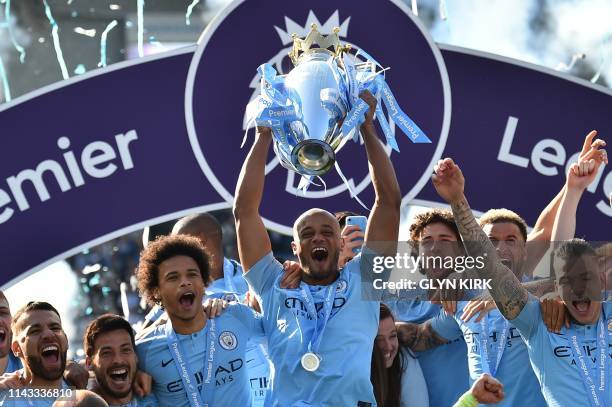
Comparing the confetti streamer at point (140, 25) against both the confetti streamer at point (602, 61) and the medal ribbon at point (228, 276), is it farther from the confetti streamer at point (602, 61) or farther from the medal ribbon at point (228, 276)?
the confetti streamer at point (602, 61)

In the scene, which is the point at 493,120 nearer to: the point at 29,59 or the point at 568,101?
the point at 568,101

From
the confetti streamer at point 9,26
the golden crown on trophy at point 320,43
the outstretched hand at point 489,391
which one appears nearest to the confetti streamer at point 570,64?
the golden crown on trophy at point 320,43

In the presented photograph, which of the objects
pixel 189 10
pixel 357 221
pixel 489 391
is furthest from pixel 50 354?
pixel 189 10

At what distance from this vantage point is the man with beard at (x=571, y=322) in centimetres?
548

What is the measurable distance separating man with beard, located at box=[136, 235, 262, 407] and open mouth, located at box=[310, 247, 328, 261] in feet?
1.19

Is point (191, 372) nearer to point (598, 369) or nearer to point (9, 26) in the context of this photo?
point (598, 369)

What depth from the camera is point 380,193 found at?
223 inches

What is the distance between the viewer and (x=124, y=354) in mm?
5637

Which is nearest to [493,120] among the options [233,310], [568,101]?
[568,101]

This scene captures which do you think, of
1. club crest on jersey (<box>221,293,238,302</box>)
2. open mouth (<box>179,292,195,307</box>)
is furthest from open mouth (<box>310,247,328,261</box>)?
club crest on jersey (<box>221,293,238,302</box>)

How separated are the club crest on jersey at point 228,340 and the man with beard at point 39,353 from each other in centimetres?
61

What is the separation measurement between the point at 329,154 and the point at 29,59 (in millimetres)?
2696

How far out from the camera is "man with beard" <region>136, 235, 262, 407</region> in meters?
5.66

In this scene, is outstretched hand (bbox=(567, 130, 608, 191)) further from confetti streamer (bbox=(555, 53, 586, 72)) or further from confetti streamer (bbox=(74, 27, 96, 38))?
confetti streamer (bbox=(74, 27, 96, 38))
